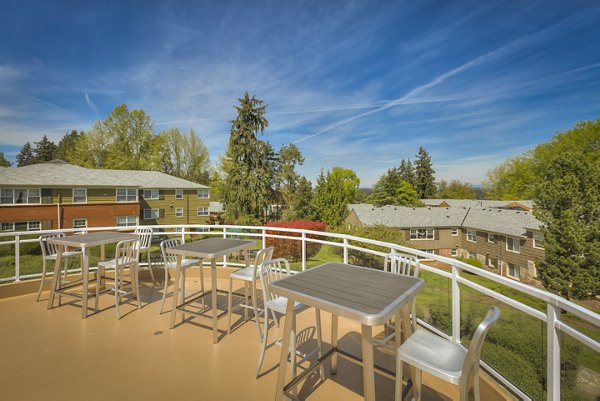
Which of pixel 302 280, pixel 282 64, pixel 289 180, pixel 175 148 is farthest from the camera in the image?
pixel 175 148

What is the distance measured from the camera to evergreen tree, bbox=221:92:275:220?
19234 millimetres

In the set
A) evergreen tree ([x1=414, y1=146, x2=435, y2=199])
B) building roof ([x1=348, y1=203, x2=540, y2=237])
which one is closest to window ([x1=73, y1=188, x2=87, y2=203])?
building roof ([x1=348, y1=203, x2=540, y2=237])

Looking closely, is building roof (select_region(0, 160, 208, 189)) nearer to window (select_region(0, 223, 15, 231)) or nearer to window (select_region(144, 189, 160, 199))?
window (select_region(144, 189, 160, 199))

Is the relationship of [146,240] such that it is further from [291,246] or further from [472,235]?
[472,235]

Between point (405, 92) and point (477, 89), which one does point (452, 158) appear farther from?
point (405, 92)

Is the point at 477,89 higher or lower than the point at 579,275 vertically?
higher

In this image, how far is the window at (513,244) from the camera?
22469 millimetres

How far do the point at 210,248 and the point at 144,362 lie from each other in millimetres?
1401

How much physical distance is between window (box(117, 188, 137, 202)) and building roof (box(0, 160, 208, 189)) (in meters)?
0.47

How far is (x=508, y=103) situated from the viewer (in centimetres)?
4094

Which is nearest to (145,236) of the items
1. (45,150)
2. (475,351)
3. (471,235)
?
(475,351)

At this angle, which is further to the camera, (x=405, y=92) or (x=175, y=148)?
(x=175, y=148)

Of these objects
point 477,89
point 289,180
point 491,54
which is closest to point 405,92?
point 491,54

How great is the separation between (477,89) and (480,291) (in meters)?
40.3
